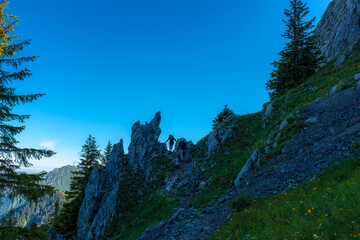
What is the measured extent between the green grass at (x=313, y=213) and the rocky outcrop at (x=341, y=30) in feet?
103

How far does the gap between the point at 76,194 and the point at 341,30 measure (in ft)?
204

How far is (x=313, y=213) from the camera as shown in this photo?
5664 millimetres

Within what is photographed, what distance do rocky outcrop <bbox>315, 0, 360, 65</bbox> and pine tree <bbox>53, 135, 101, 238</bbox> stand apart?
4649cm

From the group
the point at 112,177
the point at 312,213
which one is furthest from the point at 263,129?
the point at 112,177

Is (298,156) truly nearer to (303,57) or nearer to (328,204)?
(328,204)

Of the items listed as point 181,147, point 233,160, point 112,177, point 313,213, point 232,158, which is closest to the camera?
point 313,213

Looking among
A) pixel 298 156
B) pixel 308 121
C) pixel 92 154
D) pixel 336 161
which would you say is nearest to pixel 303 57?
pixel 308 121

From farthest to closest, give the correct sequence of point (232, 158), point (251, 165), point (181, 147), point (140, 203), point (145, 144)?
1. point (145, 144)
2. point (181, 147)
3. point (140, 203)
4. point (232, 158)
5. point (251, 165)

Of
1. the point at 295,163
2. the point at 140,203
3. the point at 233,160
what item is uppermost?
the point at 233,160

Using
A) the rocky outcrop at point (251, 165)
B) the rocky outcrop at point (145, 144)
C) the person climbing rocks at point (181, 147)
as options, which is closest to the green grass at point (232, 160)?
the rocky outcrop at point (251, 165)

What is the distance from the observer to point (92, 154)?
98.2 feet

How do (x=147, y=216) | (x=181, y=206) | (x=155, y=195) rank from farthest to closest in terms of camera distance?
(x=155, y=195), (x=147, y=216), (x=181, y=206)

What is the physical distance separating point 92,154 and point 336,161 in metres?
32.7

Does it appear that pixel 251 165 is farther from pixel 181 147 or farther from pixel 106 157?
pixel 106 157
